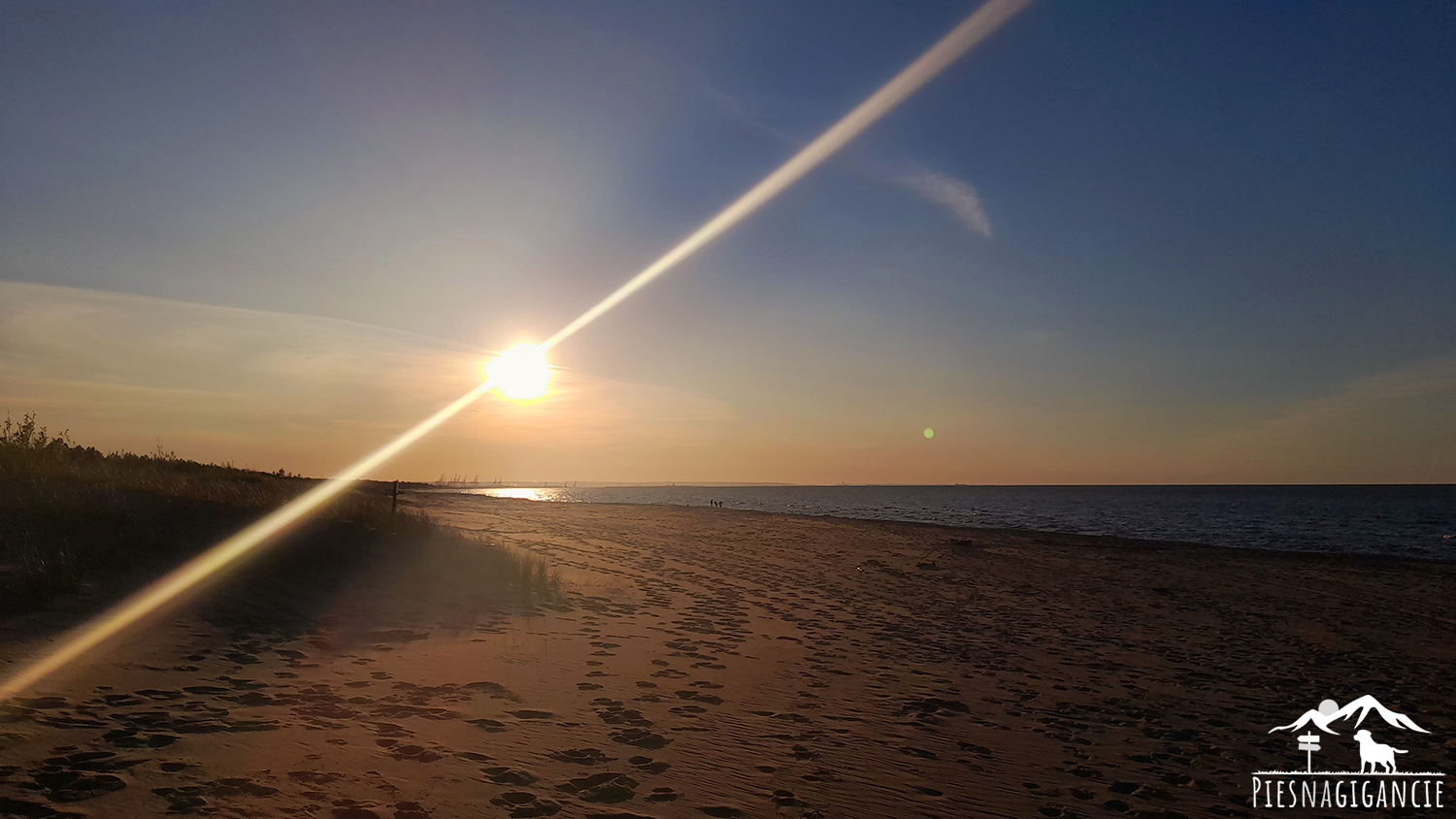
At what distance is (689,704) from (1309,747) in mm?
6215

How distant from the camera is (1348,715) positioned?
8.37 metres

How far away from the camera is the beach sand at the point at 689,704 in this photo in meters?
4.72

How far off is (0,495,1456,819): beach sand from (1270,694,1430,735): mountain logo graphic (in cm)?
18

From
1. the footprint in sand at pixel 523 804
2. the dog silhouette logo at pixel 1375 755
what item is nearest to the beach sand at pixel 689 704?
the footprint in sand at pixel 523 804

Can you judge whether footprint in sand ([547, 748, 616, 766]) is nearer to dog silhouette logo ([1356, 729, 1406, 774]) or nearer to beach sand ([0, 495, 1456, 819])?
beach sand ([0, 495, 1456, 819])

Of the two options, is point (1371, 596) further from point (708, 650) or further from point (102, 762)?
point (102, 762)

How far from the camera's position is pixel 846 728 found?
670cm

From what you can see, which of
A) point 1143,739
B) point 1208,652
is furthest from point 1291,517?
point 1143,739

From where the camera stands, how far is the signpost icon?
261 inches

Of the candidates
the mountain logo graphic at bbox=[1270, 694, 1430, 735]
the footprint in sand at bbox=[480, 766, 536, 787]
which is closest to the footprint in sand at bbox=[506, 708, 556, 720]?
the footprint in sand at bbox=[480, 766, 536, 787]

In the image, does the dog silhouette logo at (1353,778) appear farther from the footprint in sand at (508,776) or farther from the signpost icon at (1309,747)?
the footprint in sand at (508,776)

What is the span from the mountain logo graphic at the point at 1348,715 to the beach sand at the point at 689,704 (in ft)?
0.60

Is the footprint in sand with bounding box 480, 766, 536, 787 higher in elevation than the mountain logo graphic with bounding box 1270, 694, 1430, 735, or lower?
higher

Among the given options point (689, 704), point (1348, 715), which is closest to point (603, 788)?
point (689, 704)
